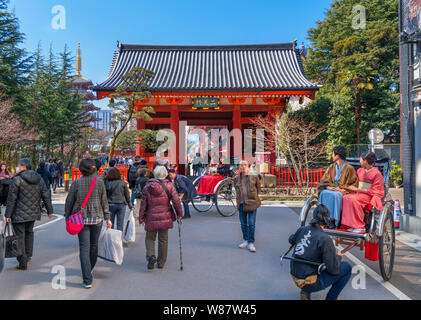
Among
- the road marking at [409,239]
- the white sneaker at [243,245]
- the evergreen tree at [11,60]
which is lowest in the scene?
the road marking at [409,239]

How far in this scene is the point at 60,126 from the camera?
21.0m

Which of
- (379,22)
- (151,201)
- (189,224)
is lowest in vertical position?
(189,224)

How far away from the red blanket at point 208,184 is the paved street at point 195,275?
8.33ft

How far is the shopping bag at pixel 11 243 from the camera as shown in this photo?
15.6 feet

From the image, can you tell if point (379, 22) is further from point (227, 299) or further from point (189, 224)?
point (227, 299)

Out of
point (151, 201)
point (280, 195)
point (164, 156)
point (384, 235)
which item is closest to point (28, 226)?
point (151, 201)

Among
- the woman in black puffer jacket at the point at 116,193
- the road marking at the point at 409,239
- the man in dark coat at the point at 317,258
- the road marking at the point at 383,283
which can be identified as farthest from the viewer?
the road marking at the point at 409,239

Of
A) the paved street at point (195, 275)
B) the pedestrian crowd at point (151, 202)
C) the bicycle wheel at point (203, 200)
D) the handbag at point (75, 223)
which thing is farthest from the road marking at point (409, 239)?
the handbag at point (75, 223)

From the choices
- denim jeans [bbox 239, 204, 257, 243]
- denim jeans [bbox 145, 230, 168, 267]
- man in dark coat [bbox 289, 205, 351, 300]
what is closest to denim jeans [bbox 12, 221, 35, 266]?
denim jeans [bbox 145, 230, 168, 267]

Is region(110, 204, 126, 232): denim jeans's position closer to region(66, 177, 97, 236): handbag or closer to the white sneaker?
region(66, 177, 97, 236): handbag

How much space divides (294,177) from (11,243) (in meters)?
12.6

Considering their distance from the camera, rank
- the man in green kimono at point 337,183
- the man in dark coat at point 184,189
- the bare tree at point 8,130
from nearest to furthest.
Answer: the man in green kimono at point 337,183 → the man in dark coat at point 184,189 → the bare tree at point 8,130

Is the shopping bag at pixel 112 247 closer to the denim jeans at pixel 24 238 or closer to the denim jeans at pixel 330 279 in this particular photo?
the denim jeans at pixel 24 238

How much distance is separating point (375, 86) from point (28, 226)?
23.6m
